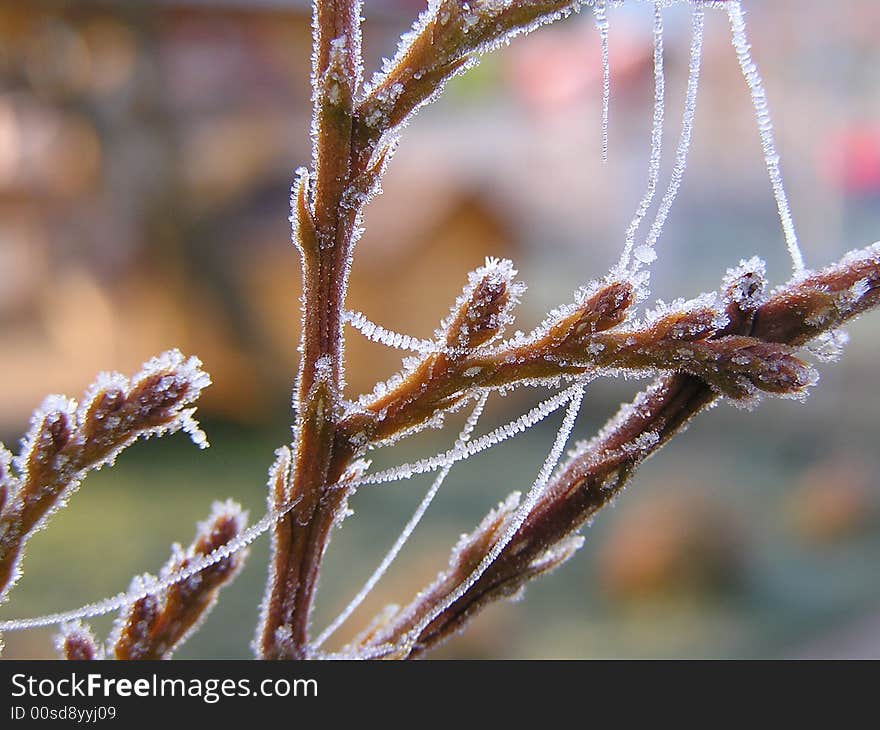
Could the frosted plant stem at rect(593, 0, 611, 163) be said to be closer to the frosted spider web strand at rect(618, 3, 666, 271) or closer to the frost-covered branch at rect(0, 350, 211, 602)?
the frosted spider web strand at rect(618, 3, 666, 271)

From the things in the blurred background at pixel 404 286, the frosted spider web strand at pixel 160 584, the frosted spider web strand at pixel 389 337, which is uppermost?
the blurred background at pixel 404 286

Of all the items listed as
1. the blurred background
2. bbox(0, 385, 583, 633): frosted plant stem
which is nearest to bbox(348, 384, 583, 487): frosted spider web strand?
bbox(0, 385, 583, 633): frosted plant stem

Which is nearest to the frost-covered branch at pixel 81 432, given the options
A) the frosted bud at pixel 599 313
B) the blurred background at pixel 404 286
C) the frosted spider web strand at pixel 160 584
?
the frosted spider web strand at pixel 160 584

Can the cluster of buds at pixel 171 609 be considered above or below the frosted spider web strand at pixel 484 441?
below

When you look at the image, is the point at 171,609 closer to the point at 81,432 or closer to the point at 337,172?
the point at 81,432

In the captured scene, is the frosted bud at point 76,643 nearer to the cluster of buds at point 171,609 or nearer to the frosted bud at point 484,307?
the cluster of buds at point 171,609

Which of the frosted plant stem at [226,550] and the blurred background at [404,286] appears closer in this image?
the frosted plant stem at [226,550]

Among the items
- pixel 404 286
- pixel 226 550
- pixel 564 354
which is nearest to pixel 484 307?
pixel 564 354
